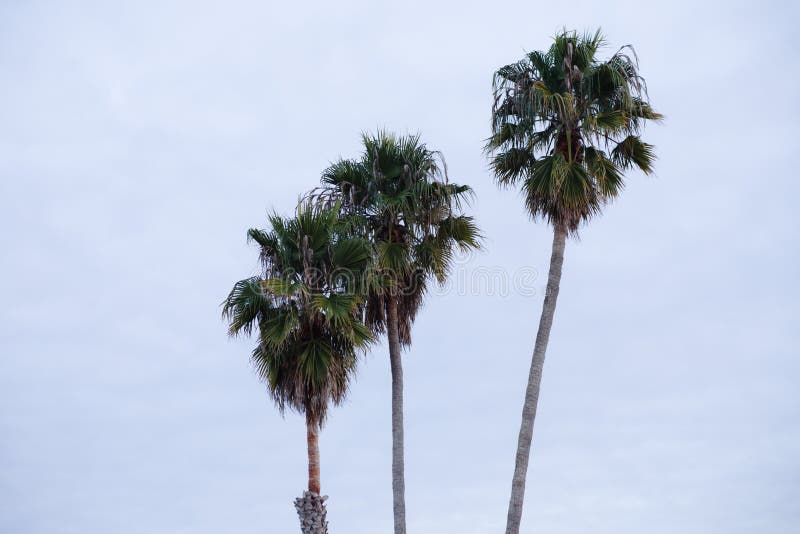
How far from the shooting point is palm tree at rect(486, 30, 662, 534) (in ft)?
70.4

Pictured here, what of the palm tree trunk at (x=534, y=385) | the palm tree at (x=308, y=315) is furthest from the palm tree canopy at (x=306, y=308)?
the palm tree trunk at (x=534, y=385)

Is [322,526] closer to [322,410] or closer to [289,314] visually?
[322,410]

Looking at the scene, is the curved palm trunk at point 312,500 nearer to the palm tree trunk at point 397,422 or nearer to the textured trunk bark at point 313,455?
the textured trunk bark at point 313,455

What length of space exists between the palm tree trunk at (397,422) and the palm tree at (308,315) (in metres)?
0.90

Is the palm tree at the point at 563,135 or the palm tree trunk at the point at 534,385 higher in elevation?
the palm tree at the point at 563,135

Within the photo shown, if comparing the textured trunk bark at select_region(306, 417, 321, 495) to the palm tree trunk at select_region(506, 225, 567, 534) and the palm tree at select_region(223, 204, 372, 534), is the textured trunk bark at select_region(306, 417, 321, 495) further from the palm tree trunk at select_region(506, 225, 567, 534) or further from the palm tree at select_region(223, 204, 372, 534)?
the palm tree trunk at select_region(506, 225, 567, 534)

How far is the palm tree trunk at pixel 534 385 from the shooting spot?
798 inches

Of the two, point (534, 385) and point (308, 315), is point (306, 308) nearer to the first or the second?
point (308, 315)

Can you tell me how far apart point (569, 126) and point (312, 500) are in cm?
987

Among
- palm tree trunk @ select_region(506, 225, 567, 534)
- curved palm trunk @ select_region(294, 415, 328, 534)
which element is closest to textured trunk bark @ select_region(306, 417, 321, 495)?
curved palm trunk @ select_region(294, 415, 328, 534)

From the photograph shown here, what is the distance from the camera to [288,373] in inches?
860

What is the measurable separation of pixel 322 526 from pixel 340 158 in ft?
28.3

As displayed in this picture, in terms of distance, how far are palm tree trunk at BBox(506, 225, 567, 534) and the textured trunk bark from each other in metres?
4.37

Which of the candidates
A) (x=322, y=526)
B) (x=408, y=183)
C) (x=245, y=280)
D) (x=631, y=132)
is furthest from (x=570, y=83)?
(x=322, y=526)
